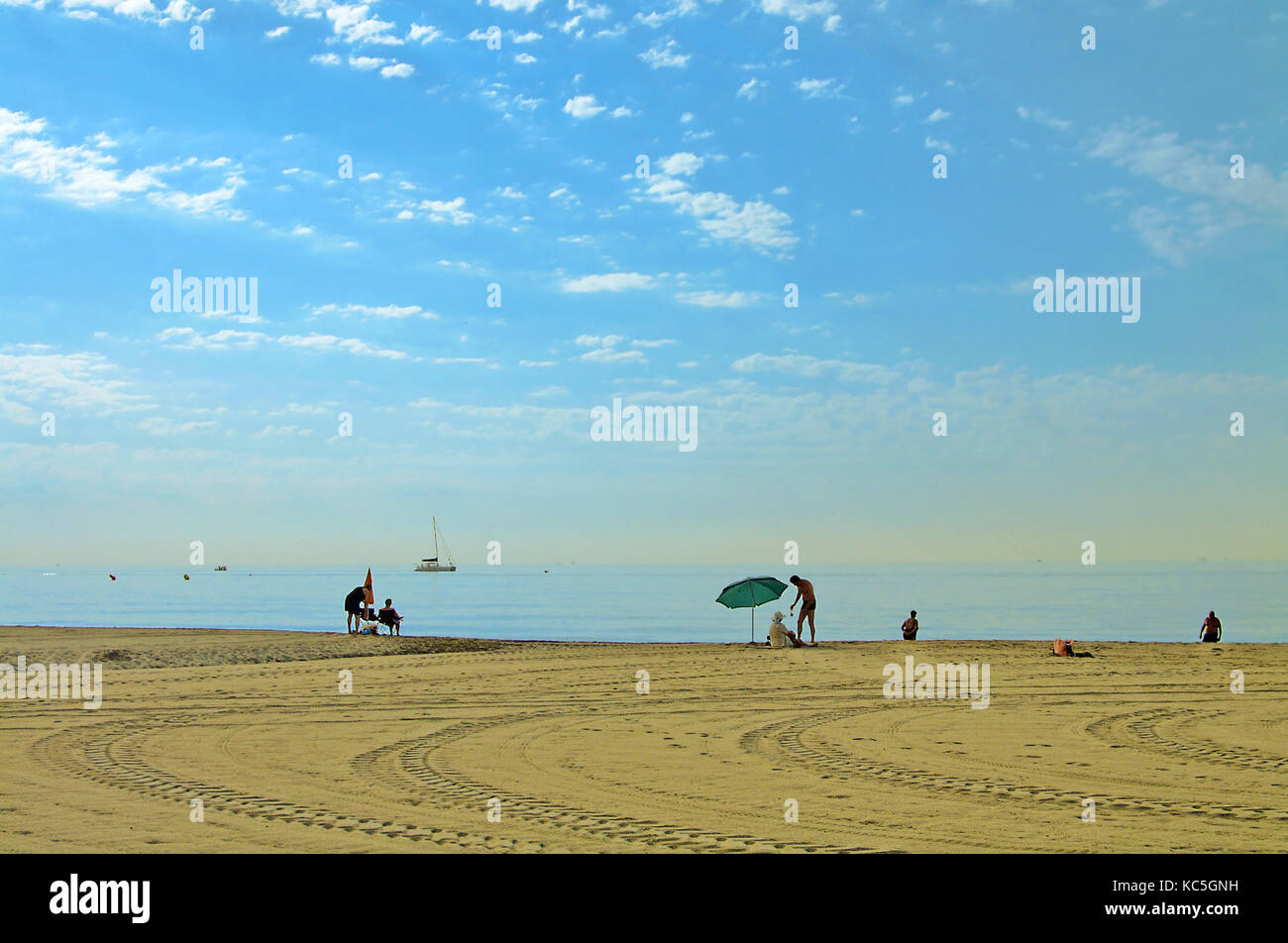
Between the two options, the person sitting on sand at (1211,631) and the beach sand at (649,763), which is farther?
the person sitting on sand at (1211,631)

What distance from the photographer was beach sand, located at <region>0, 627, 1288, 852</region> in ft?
24.8

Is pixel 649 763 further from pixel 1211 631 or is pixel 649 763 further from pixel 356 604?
pixel 1211 631

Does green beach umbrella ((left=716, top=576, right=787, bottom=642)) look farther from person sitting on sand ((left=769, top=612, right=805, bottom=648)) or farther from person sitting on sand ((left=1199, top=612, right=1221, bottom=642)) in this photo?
person sitting on sand ((left=1199, top=612, right=1221, bottom=642))

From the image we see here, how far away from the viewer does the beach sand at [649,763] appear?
755 centimetres

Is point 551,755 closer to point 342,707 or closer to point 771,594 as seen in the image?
point 342,707

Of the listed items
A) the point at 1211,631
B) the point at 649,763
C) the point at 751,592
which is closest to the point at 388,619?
the point at 751,592

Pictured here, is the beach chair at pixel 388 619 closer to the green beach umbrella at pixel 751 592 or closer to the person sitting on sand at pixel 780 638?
the green beach umbrella at pixel 751 592

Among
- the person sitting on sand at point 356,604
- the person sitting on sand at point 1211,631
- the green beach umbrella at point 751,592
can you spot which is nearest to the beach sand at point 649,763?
the green beach umbrella at point 751,592

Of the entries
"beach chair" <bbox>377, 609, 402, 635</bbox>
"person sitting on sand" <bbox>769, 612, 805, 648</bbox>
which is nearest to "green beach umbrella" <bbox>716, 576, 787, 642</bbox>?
"person sitting on sand" <bbox>769, 612, 805, 648</bbox>

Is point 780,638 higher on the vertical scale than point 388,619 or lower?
lower

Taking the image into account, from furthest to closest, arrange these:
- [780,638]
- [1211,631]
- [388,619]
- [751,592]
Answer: [388,619] < [751,592] < [1211,631] < [780,638]

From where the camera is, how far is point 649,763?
1066 cm
